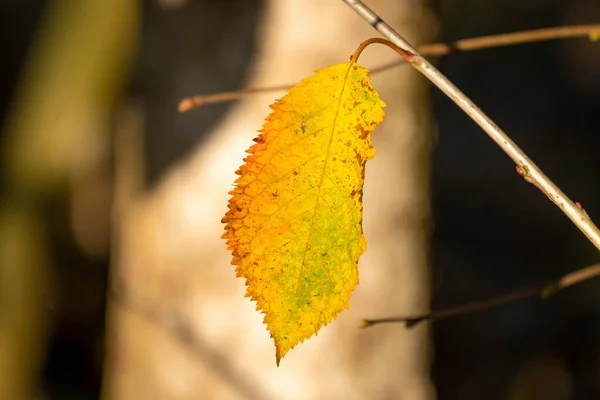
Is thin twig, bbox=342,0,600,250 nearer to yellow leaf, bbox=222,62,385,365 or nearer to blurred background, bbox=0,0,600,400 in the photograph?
yellow leaf, bbox=222,62,385,365

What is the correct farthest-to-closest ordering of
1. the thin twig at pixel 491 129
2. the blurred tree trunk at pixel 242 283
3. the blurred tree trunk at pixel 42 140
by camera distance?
the blurred tree trunk at pixel 42 140
the blurred tree trunk at pixel 242 283
the thin twig at pixel 491 129

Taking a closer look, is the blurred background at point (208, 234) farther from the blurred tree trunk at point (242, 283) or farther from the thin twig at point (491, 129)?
the thin twig at point (491, 129)

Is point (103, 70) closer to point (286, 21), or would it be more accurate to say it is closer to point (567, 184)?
point (286, 21)

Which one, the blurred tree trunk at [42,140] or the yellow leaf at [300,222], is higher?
the blurred tree trunk at [42,140]

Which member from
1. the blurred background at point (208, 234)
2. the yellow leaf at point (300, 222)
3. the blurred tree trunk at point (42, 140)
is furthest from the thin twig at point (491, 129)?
the blurred tree trunk at point (42, 140)

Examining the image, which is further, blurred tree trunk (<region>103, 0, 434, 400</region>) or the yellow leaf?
blurred tree trunk (<region>103, 0, 434, 400</region>)

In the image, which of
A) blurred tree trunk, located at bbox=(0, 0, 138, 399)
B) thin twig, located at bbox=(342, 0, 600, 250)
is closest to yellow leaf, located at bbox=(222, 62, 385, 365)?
thin twig, located at bbox=(342, 0, 600, 250)
